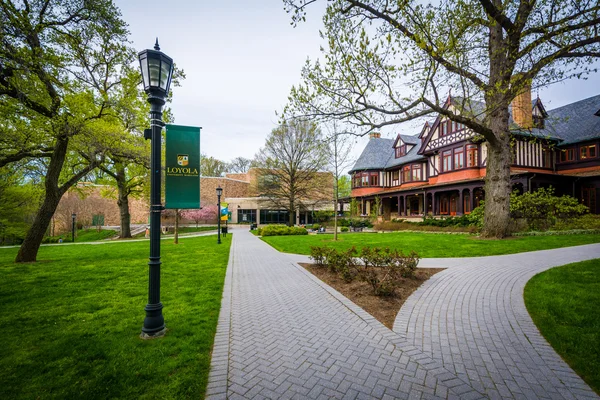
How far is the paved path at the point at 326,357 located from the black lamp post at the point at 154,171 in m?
0.98

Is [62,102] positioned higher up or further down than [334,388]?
higher up

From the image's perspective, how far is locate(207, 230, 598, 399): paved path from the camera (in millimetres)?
2656

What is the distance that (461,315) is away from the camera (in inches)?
179

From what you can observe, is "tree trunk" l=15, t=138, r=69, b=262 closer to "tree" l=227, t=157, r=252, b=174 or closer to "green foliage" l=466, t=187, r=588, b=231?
"green foliage" l=466, t=187, r=588, b=231

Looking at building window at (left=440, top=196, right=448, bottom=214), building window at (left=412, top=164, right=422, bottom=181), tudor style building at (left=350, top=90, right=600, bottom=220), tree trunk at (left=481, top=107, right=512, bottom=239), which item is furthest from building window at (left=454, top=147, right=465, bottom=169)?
tree trunk at (left=481, top=107, right=512, bottom=239)

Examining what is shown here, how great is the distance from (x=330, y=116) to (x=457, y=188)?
20273mm

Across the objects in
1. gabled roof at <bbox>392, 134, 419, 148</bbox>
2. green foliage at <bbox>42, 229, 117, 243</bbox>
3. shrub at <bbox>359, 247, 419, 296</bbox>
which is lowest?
green foliage at <bbox>42, 229, 117, 243</bbox>

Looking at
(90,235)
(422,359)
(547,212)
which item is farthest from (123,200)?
(547,212)

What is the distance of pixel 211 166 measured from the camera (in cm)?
5494

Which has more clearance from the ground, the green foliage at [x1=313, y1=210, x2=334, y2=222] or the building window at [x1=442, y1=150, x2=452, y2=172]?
the building window at [x1=442, y1=150, x2=452, y2=172]

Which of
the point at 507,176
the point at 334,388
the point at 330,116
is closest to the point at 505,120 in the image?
the point at 507,176

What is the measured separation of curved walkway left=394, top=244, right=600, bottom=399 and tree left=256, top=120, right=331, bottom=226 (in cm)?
2318

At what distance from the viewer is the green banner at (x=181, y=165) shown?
4.13 metres

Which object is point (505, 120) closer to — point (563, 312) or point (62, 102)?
point (563, 312)
